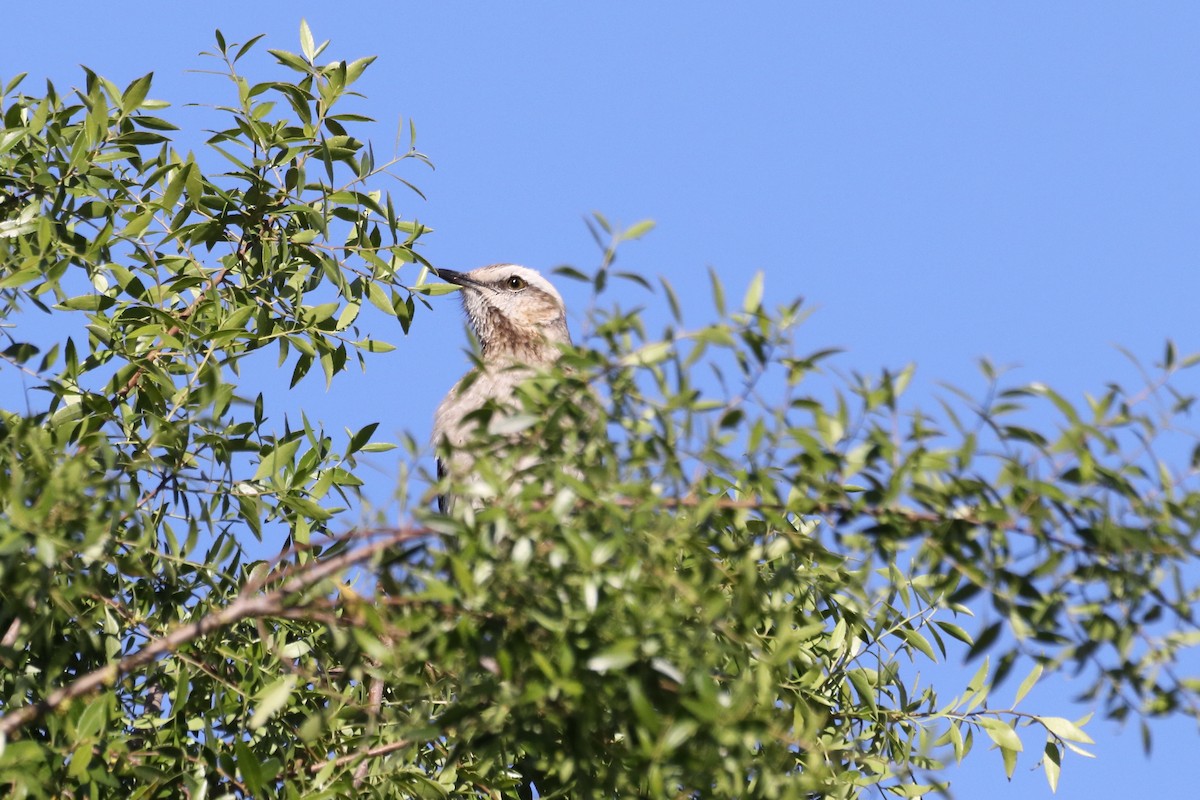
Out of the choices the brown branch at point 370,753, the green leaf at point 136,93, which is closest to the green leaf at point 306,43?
the green leaf at point 136,93

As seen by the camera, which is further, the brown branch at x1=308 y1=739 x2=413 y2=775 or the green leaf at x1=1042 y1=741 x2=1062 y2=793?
the green leaf at x1=1042 y1=741 x2=1062 y2=793

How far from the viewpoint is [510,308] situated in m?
8.73

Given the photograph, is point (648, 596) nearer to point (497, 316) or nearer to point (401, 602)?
point (401, 602)

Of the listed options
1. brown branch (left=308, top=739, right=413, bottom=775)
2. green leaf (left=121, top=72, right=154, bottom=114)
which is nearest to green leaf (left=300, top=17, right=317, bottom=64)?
green leaf (left=121, top=72, right=154, bottom=114)

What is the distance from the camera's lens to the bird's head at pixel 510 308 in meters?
8.45

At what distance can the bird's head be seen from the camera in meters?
8.45

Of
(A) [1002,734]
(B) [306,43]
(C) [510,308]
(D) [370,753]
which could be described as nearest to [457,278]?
(C) [510,308]

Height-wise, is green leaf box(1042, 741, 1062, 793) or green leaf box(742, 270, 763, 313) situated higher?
green leaf box(742, 270, 763, 313)

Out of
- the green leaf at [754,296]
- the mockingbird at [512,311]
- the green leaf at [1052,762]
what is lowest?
the green leaf at [1052,762]

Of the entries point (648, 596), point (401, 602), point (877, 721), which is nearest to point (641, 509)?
point (648, 596)

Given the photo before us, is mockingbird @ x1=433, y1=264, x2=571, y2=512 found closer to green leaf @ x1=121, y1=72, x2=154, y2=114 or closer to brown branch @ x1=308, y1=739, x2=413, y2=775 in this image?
green leaf @ x1=121, y1=72, x2=154, y2=114

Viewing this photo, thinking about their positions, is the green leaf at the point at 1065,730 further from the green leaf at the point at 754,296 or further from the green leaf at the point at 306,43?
the green leaf at the point at 306,43

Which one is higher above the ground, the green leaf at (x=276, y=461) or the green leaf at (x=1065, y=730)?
the green leaf at (x=276, y=461)

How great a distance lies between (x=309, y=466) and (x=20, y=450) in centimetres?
125
